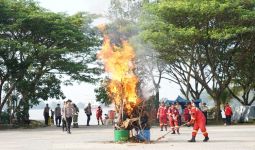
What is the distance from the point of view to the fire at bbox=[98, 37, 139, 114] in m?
20.7

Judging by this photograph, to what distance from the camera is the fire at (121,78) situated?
2066cm

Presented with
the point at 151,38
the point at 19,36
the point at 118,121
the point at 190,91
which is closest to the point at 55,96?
the point at 19,36

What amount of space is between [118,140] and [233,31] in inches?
803

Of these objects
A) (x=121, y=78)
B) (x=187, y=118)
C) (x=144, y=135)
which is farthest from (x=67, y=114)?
(x=187, y=118)

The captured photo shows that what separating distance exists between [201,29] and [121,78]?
19.9 m

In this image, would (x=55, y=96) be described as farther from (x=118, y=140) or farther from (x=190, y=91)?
(x=118, y=140)

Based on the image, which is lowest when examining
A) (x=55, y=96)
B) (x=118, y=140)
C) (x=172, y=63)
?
(x=118, y=140)

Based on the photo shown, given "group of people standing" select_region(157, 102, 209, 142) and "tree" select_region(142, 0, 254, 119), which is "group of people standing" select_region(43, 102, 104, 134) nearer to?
"group of people standing" select_region(157, 102, 209, 142)

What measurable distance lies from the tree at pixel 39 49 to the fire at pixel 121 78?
646 inches

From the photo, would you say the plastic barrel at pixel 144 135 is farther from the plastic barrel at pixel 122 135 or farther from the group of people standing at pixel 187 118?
the group of people standing at pixel 187 118

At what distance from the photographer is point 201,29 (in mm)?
39719

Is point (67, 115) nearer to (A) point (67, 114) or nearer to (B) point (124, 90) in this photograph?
(A) point (67, 114)

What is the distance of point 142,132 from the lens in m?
20.3

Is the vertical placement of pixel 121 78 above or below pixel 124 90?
above
